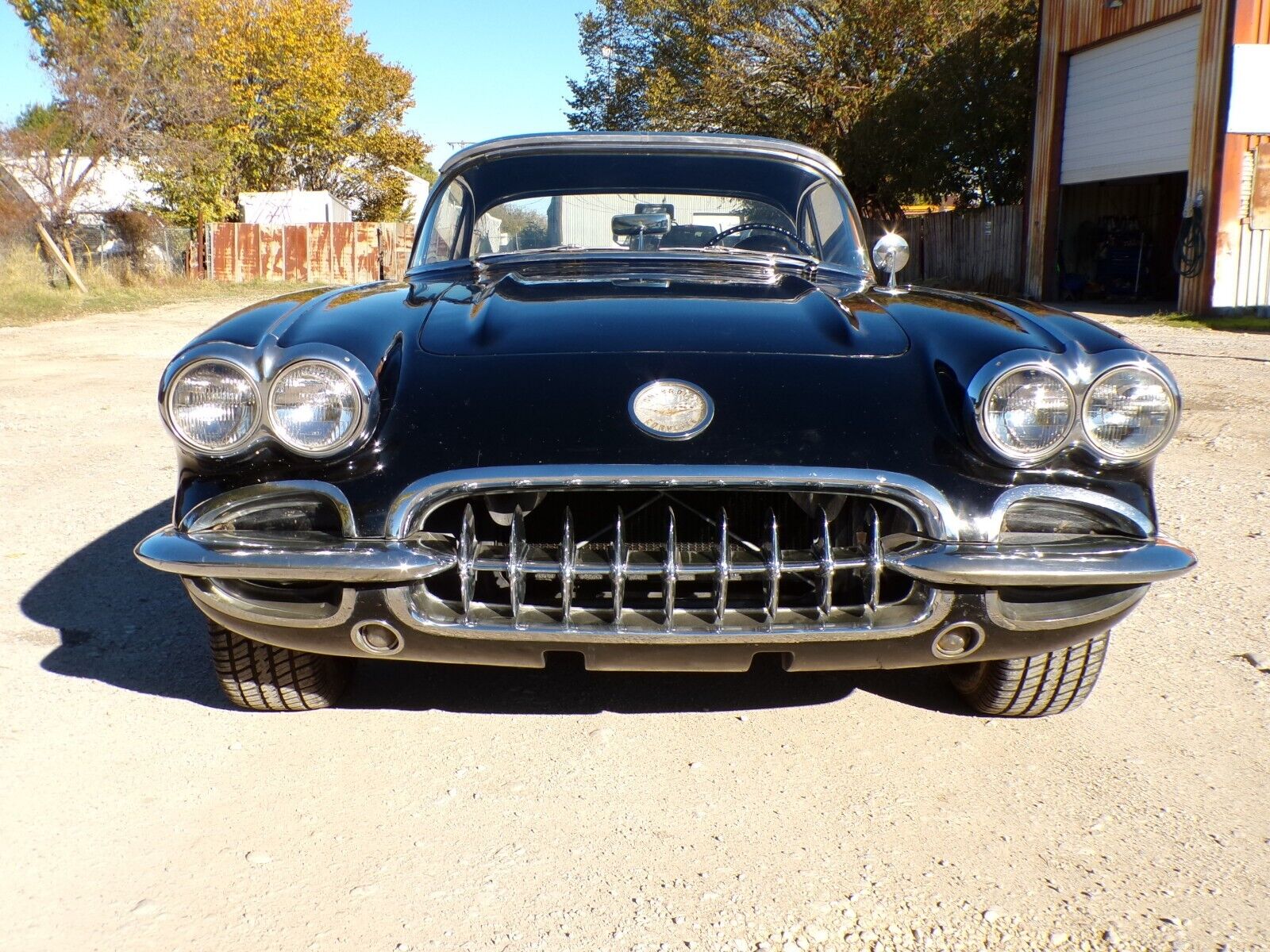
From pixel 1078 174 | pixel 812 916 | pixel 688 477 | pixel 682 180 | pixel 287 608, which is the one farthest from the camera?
pixel 1078 174

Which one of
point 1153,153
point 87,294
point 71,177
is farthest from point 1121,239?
point 71,177

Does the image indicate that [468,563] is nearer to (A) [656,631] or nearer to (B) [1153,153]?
(A) [656,631]

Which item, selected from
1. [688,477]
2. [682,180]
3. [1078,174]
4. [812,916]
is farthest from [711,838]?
[1078,174]

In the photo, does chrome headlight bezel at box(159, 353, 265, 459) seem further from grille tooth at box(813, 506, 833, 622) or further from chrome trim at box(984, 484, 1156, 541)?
chrome trim at box(984, 484, 1156, 541)

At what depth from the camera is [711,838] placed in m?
2.20

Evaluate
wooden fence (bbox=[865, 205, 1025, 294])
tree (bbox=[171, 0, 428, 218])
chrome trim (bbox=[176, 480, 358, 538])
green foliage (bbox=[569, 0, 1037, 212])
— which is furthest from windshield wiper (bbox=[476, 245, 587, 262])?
tree (bbox=[171, 0, 428, 218])

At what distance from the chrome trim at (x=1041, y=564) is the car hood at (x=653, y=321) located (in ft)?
1.66

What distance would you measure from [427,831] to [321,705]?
26.7 inches

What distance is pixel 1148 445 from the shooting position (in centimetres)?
233

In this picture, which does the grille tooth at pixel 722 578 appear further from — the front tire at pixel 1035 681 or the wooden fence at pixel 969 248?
the wooden fence at pixel 969 248

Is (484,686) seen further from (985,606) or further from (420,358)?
(985,606)

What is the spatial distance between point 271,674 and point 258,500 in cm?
56

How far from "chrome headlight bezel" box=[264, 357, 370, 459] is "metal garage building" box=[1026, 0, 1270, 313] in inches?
565

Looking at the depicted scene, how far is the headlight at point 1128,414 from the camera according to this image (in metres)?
2.32
